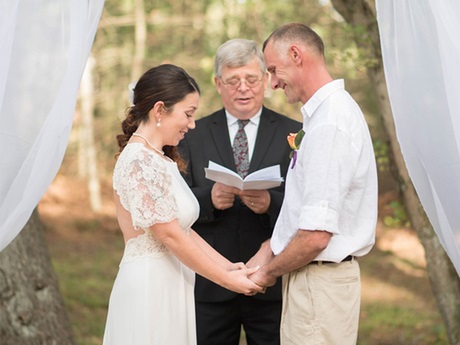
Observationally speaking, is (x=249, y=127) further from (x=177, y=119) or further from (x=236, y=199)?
(x=177, y=119)

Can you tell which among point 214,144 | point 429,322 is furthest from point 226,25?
point 214,144

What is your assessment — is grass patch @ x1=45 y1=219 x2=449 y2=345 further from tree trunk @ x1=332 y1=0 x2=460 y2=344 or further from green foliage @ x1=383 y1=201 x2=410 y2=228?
green foliage @ x1=383 y1=201 x2=410 y2=228

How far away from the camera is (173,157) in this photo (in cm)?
369

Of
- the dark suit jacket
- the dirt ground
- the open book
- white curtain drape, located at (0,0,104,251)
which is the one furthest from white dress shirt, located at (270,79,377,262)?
the dirt ground

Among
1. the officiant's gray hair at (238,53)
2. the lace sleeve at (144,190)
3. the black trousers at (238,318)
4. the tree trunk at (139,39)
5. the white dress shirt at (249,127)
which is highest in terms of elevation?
the tree trunk at (139,39)

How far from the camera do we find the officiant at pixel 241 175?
3988 millimetres

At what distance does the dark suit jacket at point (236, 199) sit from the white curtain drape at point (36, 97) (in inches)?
45.1

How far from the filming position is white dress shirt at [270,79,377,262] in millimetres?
2893

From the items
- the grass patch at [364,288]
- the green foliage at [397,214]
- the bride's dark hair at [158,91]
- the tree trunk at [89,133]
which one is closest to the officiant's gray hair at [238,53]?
the bride's dark hair at [158,91]

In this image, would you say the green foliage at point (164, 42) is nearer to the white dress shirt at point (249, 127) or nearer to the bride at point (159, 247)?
the white dress shirt at point (249, 127)

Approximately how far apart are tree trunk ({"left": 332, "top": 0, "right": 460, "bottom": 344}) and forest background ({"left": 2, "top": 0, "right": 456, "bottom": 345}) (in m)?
1.51

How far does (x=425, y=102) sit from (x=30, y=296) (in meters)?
2.99

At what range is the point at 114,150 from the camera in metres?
15.8

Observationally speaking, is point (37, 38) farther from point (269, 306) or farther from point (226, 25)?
point (226, 25)
